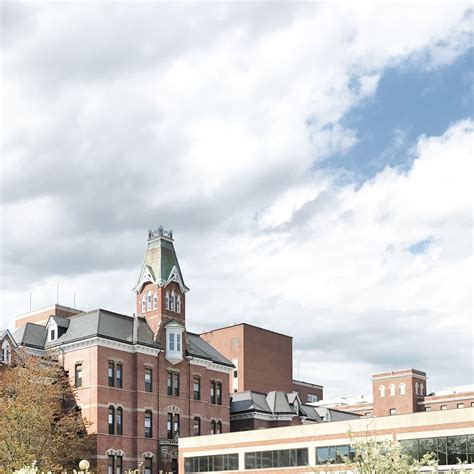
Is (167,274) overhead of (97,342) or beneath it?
overhead

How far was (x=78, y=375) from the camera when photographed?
72812 millimetres

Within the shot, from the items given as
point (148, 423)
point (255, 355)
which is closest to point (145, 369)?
point (148, 423)

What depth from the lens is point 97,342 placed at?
71812 mm

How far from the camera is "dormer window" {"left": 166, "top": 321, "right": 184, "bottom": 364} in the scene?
78.3 m

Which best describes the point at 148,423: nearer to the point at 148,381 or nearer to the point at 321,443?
the point at 148,381

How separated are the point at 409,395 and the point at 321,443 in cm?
5504

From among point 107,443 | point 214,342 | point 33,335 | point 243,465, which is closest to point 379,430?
point 243,465

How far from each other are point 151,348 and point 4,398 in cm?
1512

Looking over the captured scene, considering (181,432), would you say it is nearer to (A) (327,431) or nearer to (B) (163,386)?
(B) (163,386)

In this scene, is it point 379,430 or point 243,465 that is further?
point 243,465

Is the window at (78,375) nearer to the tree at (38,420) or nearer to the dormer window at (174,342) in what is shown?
the tree at (38,420)

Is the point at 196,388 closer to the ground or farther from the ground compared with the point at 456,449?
farther from the ground

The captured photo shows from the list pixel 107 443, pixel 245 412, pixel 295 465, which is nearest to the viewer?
pixel 295 465

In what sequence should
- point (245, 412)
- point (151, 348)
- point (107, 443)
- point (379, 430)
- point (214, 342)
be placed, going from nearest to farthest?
point (379, 430), point (107, 443), point (151, 348), point (245, 412), point (214, 342)
